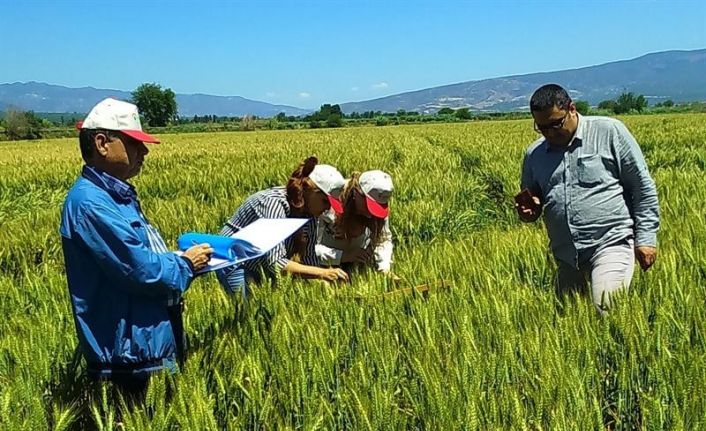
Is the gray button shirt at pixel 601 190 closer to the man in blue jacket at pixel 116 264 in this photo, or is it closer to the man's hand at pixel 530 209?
the man's hand at pixel 530 209

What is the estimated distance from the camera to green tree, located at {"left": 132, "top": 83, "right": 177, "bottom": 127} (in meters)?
87.1

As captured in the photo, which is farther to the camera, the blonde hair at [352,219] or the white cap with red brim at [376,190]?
the blonde hair at [352,219]

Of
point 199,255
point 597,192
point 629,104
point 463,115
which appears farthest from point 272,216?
point 629,104

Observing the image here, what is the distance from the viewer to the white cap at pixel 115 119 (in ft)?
7.29

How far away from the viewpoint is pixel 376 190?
11.6 feet

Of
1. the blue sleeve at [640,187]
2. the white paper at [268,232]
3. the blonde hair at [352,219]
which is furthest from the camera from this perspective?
the blonde hair at [352,219]

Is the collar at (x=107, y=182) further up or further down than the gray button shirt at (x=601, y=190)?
further up

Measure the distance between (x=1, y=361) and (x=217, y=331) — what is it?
822 mm

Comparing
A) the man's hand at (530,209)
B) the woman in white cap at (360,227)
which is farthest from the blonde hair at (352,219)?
the man's hand at (530,209)

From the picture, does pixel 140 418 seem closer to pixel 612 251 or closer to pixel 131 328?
pixel 131 328

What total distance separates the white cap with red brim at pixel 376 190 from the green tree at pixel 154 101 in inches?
3399

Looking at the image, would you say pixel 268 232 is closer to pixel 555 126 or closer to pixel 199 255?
pixel 199 255

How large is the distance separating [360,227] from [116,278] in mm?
1830

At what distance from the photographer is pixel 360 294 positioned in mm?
3129
